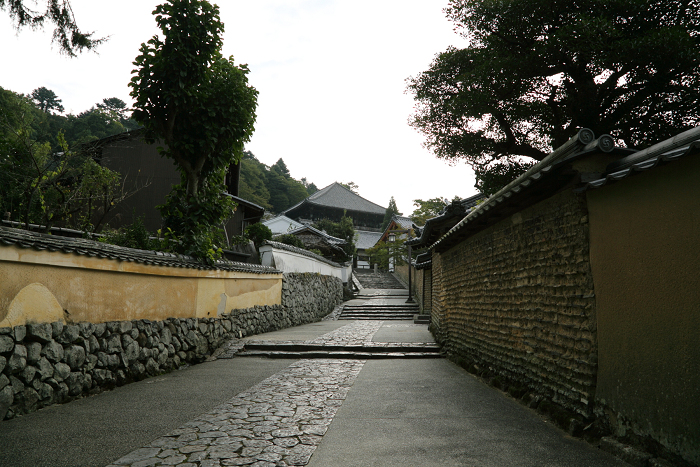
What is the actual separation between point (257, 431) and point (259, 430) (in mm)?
32

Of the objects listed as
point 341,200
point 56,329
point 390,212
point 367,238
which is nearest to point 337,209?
point 341,200

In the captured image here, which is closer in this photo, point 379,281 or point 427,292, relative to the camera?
point 427,292

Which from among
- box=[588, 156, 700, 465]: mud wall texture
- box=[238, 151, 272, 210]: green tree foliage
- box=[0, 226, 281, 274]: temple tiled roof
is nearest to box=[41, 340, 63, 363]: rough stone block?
box=[0, 226, 281, 274]: temple tiled roof

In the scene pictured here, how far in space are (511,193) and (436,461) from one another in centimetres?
275

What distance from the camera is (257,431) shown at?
3.94 meters

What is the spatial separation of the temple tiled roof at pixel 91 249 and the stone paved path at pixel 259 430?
2526mm

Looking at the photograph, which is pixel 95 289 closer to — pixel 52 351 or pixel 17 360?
pixel 52 351

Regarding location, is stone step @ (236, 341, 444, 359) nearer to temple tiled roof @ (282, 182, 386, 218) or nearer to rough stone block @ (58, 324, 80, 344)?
rough stone block @ (58, 324, 80, 344)

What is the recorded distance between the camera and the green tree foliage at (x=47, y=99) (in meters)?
51.4

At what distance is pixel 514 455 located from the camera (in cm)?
334

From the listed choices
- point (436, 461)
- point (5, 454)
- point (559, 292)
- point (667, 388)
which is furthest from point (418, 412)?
point (5, 454)

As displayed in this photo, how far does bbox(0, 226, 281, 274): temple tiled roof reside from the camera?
4.36m

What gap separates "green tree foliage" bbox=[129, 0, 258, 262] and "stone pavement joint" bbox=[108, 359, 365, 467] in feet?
12.9

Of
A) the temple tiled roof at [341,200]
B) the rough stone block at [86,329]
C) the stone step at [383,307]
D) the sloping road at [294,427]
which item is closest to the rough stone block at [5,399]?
the sloping road at [294,427]
